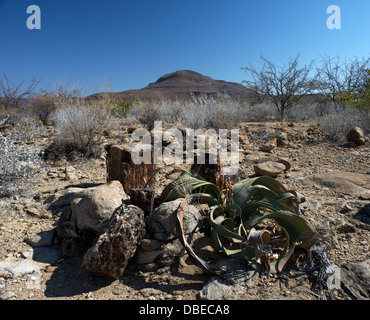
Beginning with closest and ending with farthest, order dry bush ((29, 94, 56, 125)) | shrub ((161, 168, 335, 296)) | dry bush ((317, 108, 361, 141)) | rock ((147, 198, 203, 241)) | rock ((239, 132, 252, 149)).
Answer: shrub ((161, 168, 335, 296)) < rock ((147, 198, 203, 241)) < rock ((239, 132, 252, 149)) < dry bush ((317, 108, 361, 141)) < dry bush ((29, 94, 56, 125))

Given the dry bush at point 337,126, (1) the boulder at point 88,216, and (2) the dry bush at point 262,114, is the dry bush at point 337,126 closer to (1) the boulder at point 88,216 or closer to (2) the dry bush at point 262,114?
(2) the dry bush at point 262,114

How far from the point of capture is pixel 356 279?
1.86 meters

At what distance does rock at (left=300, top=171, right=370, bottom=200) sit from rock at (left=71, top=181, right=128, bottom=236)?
262 cm

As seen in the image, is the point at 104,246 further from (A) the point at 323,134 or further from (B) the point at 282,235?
(A) the point at 323,134

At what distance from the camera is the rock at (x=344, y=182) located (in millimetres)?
3348

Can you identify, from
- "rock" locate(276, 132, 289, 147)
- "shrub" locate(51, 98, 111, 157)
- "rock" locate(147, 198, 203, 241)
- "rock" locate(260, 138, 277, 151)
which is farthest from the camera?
"rock" locate(276, 132, 289, 147)

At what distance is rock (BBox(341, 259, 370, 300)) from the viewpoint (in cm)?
177

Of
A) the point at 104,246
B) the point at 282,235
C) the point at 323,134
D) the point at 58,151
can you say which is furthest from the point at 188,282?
the point at 323,134

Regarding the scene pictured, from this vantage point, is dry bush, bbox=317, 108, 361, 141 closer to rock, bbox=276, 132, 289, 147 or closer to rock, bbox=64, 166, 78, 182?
rock, bbox=276, 132, 289, 147

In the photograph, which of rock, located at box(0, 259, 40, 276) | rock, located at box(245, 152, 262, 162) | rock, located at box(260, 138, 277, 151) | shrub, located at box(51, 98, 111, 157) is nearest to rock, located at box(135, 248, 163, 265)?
rock, located at box(0, 259, 40, 276)

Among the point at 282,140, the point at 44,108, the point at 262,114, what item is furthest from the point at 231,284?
the point at 262,114

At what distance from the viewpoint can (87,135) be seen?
5.32m

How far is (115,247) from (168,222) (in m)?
0.46

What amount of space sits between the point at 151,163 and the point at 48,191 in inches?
54.4
